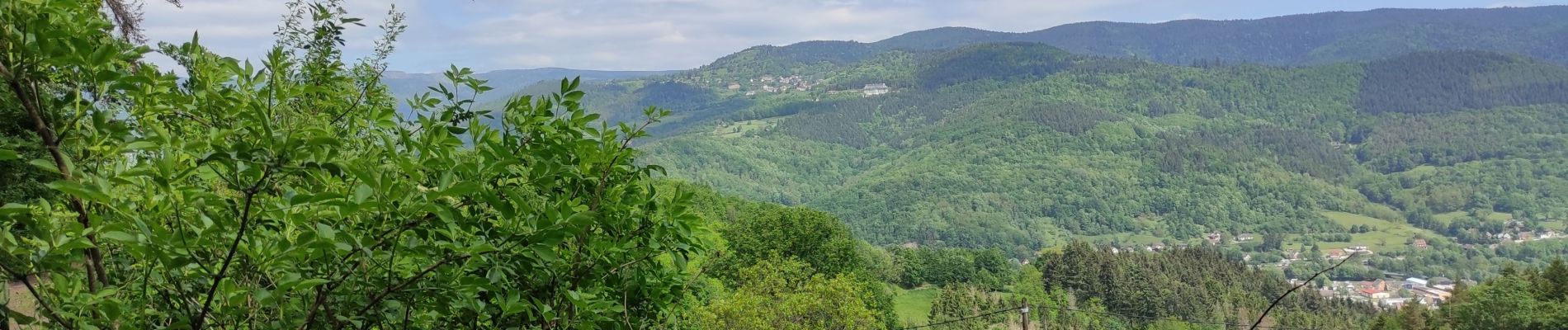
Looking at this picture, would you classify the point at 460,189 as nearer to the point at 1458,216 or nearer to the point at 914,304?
the point at 914,304

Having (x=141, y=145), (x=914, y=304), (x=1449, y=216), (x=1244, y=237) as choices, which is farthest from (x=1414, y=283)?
(x=141, y=145)

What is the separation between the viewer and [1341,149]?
643ft

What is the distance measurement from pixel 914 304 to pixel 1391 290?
69.9 meters

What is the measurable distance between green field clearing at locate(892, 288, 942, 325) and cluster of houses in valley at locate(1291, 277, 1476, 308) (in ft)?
144

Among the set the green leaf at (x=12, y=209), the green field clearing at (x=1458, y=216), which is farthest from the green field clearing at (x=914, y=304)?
the green field clearing at (x=1458, y=216)

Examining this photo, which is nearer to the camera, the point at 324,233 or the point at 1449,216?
the point at 324,233

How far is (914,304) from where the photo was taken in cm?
5453

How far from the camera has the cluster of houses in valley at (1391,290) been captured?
8050 centimetres

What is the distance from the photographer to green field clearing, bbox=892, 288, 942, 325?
49406 mm

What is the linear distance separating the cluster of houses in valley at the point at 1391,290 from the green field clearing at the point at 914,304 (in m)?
43.8

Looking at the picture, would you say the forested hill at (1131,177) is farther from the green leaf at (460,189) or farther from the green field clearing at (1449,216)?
the green leaf at (460,189)

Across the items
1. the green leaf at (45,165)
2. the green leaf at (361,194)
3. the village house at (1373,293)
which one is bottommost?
the village house at (1373,293)

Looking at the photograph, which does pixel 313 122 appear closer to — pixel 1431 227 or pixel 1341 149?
pixel 1431 227

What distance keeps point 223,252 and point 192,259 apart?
0.16 meters
